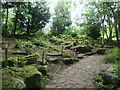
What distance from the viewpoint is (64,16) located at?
690 inches

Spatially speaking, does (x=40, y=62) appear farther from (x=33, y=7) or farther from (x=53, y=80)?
(x=33, y=7)

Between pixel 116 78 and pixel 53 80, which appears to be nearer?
pixel 116 78

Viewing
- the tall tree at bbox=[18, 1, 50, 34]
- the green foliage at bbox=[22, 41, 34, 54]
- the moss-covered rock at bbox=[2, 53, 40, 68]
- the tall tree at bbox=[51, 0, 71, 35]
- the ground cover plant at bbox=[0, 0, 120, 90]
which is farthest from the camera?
the tall tree at bbox=[51, 0, 71, 35]

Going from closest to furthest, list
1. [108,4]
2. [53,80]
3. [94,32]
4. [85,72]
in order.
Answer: [53,80] < [85,72] < [108,4] < [94,32]

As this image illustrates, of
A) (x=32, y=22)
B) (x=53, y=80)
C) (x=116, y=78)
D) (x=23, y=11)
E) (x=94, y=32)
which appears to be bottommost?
(x=53, y=80)

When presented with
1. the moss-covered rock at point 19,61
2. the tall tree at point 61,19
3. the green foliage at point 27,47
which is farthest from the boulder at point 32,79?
the tall tree at point 61,19

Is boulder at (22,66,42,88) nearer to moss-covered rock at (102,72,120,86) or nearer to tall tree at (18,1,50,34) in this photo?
moss-covered rock at (102,72,120,86)

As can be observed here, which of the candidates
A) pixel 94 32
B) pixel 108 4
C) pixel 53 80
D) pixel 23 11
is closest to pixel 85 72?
pixel 53 80

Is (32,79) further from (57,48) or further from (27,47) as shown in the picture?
(57,48)

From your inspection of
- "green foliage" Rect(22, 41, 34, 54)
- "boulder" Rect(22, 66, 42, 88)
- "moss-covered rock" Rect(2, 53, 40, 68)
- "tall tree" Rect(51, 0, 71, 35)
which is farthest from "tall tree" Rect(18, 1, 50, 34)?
"boulder" Rect(22, 66, 42, 88)

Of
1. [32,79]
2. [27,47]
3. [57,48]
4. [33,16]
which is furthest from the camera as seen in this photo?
[33,16]

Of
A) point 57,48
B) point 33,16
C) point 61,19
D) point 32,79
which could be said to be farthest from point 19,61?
point 61,19

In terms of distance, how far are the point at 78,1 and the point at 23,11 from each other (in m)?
5.12

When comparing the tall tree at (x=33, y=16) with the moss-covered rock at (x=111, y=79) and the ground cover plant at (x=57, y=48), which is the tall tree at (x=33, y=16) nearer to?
the ground cover plant at (x=57, y=48)
